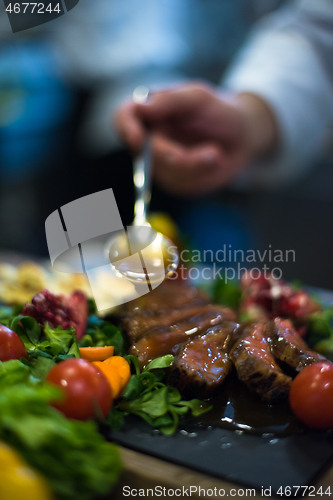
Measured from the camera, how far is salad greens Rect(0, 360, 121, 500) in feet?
3.23

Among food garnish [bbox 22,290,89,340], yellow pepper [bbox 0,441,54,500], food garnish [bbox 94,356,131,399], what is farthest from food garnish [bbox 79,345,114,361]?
yellow pepper [bbox 0,441,54,500]

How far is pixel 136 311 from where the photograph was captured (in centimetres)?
192

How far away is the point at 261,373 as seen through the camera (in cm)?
146

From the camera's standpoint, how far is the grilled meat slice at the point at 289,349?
1.54 meters

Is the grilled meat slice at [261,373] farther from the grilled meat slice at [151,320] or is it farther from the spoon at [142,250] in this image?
the spoon at [142,250]

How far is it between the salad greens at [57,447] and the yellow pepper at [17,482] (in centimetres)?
4

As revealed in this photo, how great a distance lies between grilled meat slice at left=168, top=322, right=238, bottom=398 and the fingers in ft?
3.93

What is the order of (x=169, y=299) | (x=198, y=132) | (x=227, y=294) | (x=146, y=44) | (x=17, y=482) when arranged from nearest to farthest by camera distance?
1. (x=17, y=482)
2. (x=169, y=299)
3. (x=227, y=294)
4. (x=198, y=132)
5. (x=146, y=44)

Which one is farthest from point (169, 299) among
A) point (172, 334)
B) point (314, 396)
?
point (314, 396)

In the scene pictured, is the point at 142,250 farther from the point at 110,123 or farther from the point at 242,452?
the point at 110,123

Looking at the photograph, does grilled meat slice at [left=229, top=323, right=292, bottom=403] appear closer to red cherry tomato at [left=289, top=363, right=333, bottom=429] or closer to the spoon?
red cherry tomato at [left=289, top=363, right=333, bottom=429]

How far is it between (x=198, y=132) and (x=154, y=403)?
6.30 ft

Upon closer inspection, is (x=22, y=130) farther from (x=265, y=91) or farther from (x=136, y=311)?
(x=136, y=311)

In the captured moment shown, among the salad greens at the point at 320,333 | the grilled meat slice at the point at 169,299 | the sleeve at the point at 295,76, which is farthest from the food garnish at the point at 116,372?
the sleeve at the point at 295,76
